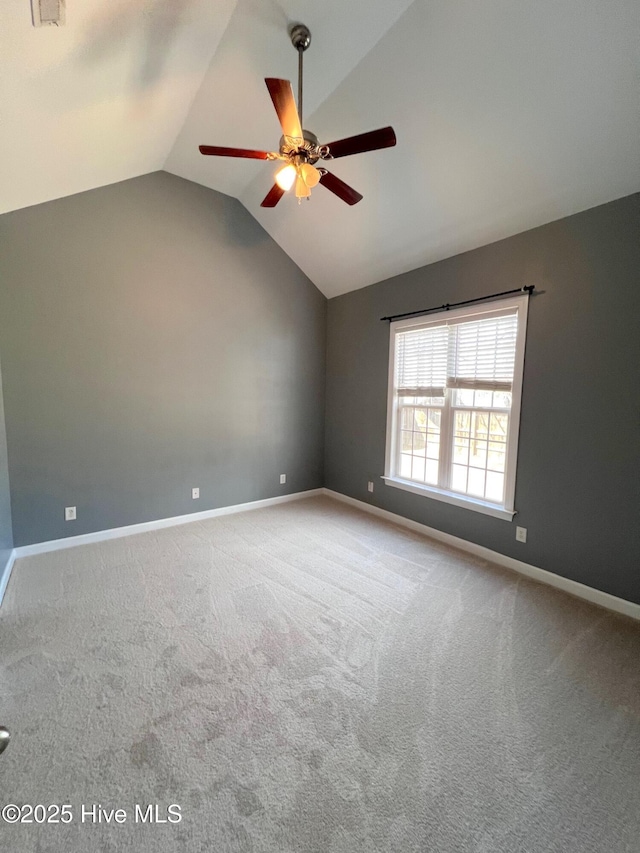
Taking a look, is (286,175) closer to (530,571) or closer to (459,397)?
(459,397)

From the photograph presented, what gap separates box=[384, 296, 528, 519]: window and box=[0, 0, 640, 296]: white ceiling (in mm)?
765

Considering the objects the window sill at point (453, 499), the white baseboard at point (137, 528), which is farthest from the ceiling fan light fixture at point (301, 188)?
the white baseboard at point (137, 528)

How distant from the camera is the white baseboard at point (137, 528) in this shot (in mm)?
3137

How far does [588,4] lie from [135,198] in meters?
3.53

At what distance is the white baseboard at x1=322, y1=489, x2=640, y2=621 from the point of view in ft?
7.97

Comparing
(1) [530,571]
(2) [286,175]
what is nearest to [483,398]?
(1) [530,571]

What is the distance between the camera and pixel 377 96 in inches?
95.8

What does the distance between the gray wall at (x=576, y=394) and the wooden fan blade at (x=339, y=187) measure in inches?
54.9

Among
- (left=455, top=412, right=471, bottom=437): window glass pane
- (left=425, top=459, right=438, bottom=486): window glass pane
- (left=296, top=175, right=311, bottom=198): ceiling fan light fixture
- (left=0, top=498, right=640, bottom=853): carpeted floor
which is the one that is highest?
(left=296, top=175, right=311, bottom=198): ceiling fan light fixture

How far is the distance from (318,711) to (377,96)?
372 cm

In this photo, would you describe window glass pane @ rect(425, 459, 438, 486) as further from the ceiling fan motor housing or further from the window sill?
the ceiling fan motor housing

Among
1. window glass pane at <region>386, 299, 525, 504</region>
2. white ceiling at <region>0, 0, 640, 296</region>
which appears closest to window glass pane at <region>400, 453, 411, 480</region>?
window glass pane at <region>386, 299, 525, 504</region>

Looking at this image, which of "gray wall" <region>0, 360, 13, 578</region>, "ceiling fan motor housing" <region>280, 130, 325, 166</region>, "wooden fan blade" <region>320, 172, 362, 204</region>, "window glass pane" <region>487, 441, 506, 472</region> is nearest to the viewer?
"ceiling fan motor housing" <region>280, 130, 325, 166</region>

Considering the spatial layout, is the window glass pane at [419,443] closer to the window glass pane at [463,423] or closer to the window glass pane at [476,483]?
the window glass pane at [463,423]
